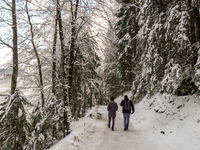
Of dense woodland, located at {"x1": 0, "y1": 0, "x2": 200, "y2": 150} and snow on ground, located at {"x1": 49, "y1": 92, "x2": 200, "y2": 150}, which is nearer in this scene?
snow on ground, located at {"x1": 49, "y1": 92, "x2": 200, "y2": 150}

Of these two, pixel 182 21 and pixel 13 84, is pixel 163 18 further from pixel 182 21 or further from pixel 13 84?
pixel 13 84

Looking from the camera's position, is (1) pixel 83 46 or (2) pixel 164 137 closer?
(2) pixel 164 137

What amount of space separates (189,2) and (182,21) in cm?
135

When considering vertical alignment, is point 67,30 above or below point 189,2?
below

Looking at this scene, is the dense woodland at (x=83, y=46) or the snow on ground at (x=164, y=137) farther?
the dense woodland at (x=83, y=46)

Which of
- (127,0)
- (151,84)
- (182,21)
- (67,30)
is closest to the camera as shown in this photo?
(182,21)

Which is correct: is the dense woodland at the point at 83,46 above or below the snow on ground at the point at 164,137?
above

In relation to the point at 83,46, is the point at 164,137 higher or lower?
lower

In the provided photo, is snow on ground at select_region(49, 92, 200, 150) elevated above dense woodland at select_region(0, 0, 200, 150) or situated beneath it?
situated beneath

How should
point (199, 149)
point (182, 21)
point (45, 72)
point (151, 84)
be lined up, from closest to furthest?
point (199, 149), point (182, 21), point (151, 84), point (45, 72)

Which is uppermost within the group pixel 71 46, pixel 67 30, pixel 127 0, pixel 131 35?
pixel 127 0

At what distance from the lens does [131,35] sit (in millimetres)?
16547

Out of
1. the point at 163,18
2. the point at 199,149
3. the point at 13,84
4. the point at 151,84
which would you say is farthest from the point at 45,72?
the point at 199,149

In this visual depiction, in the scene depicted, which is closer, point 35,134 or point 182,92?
point 35,134
